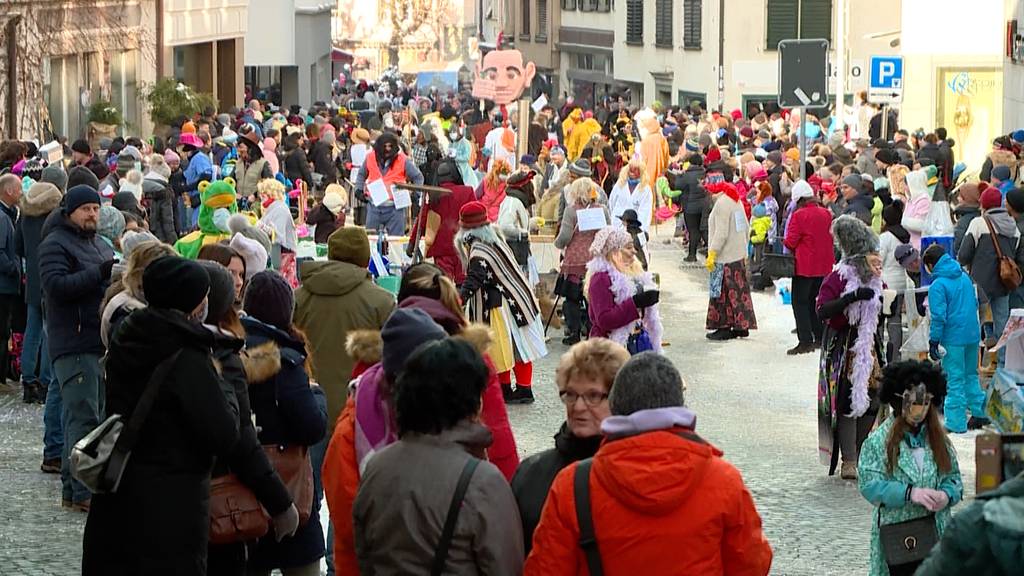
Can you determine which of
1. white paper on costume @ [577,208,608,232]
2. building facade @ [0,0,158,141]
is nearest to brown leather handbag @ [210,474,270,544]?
white paper on costume @ [577,208,608,232]

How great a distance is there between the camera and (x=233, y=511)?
6.53 m

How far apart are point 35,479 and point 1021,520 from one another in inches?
351

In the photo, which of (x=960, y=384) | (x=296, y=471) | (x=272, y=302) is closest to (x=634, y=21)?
(x=960, y=384)

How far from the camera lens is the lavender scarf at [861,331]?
38.3 ft

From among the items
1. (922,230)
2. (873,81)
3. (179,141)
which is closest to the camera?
(922,230)

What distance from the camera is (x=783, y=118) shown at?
40156 millimetres

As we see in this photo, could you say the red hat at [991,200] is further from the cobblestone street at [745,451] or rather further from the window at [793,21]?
the window at [793,21]

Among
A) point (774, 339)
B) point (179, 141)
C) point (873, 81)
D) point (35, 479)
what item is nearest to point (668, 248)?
point (873, 81)

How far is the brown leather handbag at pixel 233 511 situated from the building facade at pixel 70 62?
958 inches

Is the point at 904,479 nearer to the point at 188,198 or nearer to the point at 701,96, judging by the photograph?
the point at 188,198

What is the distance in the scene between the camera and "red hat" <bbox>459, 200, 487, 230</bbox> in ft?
44.5

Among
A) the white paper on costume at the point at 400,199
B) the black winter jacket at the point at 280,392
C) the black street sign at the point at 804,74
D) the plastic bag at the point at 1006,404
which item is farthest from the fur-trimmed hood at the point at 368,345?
the white paper on costume at the point at 400,199

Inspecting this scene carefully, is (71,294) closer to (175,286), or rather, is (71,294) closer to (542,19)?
(175,286)

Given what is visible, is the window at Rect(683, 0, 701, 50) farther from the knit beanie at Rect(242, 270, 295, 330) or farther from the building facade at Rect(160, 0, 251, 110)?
the knit beanie at Rect(242, 270, 295, 330)
